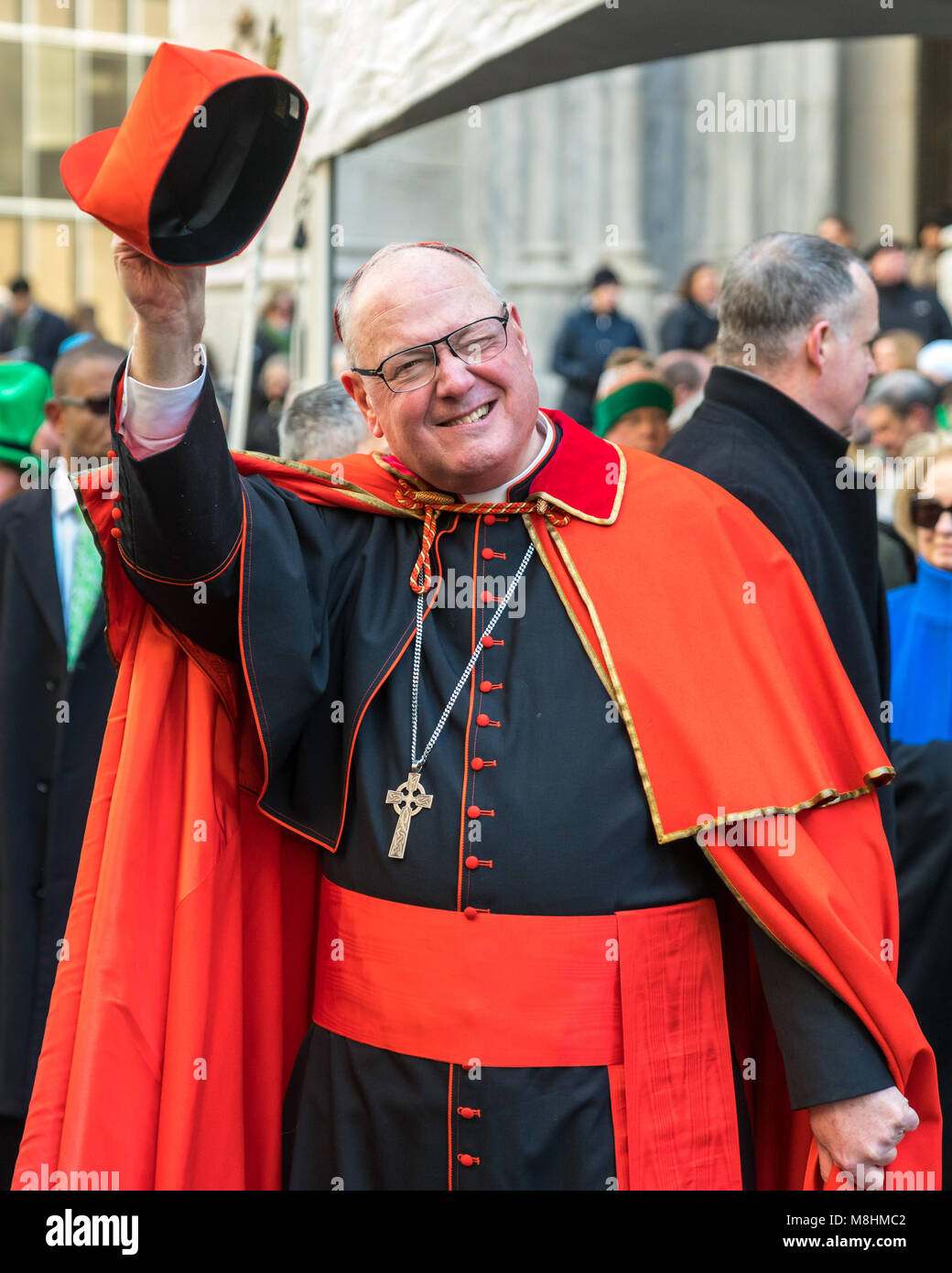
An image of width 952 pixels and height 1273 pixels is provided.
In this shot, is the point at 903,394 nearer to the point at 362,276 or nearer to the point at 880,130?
the point at 362,276

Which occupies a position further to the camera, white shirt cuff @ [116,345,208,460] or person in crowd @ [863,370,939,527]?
person in crowd @ [863,370,939,527]

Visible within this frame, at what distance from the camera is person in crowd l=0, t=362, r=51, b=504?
4.55 metres

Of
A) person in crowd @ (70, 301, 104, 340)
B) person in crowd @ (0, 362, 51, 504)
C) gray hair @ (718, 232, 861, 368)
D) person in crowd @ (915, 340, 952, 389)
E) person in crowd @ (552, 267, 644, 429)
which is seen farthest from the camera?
person in crowd @ (70, 301, 104, 340)

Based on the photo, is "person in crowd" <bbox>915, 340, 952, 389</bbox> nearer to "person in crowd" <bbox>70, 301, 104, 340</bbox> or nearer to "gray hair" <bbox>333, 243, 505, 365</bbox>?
"gray hair" <bbox>333, 243, 505, 365</bbox>

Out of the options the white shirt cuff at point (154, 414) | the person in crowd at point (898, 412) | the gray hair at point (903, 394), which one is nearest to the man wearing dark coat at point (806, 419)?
the white shirt cuff at point (154, 414)

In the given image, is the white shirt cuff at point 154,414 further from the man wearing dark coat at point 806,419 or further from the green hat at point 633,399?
the green hat at point 633,399

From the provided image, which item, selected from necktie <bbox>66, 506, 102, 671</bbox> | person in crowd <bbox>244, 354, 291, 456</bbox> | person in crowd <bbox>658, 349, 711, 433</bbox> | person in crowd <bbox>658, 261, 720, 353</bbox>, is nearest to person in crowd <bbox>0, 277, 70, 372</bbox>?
person in crowd <bbox>244, 354, 291, 456</bbox>

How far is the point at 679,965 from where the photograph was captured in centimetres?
239

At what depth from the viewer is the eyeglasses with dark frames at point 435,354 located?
241 centimetres

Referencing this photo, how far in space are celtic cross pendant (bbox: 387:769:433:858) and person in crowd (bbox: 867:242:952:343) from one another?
761 cm

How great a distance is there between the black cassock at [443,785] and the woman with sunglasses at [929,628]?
149 centimetres

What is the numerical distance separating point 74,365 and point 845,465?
2083mm

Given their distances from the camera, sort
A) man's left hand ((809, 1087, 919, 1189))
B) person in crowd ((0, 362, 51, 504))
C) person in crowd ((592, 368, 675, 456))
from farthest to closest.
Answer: person in crowd ((592, 368, 675, 456))
person in crowd ((0, 362, 51, 504))
man's left hand ((809, 1087, 919, 1189))
